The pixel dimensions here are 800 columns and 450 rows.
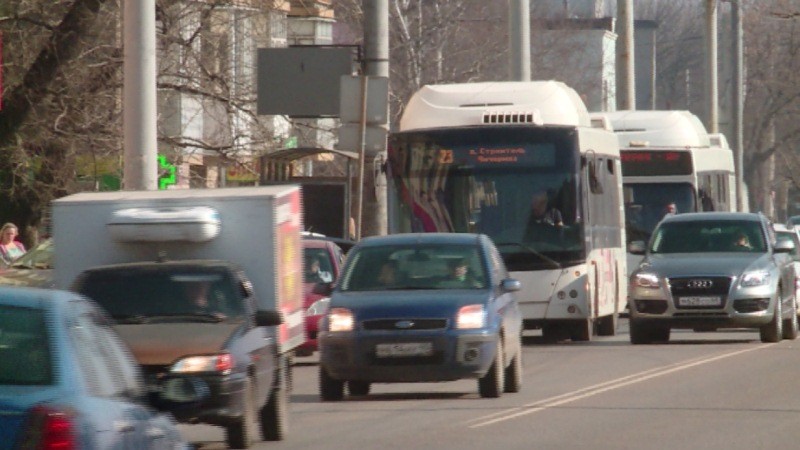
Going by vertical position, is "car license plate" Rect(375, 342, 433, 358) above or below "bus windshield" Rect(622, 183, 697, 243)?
below

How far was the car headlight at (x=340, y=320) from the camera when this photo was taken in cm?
1733

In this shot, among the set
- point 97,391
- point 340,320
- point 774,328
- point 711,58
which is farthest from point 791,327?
point 711,58

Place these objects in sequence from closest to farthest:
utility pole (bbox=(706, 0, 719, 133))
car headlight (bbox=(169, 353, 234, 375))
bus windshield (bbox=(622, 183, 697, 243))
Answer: car headlight (bbox=(169, 353, 234, 375)) → bus windshield (bbox=(622, 183, 697, 243)) → utility pole (bbox=(706, 0, 719, 133))

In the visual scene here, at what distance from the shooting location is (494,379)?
17453 mm

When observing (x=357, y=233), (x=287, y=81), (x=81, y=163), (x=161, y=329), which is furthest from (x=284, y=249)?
(x=287, y=81)

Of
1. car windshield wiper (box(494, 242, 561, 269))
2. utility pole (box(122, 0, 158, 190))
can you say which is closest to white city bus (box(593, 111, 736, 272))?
car windshield wiper (box(494, 242, 561, 269))

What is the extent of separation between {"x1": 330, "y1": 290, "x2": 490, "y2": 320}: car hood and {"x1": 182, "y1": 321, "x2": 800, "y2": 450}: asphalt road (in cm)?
78

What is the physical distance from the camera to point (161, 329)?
1338 cm

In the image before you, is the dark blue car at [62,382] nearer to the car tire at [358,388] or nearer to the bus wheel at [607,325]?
the car tire at [358,388]

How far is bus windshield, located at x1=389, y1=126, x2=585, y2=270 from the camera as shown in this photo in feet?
83.4

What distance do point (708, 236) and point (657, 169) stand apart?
8037 mm

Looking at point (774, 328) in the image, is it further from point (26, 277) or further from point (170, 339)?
point (170, 339)

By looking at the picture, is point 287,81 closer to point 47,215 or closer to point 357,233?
point 47,215

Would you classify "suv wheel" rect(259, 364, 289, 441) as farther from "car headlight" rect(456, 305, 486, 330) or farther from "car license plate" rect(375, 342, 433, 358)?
"car headlight" rect(456, 305, 486, 330)
